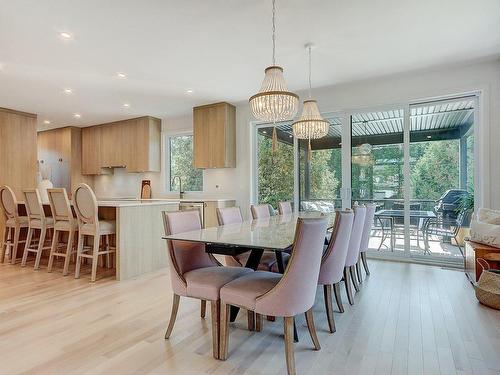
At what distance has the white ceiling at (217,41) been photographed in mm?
2758

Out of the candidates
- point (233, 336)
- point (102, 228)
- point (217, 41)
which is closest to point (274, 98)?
point (217, 41)

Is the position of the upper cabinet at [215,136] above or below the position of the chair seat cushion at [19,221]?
above

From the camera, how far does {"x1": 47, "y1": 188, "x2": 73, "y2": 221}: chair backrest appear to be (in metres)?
3.94

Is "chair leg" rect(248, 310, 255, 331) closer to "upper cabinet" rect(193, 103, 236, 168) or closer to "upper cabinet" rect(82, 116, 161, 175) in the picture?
"upper cabinet" rect(193, 103, 236, 168)

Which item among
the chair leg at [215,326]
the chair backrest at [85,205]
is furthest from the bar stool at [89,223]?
the chair leg at [215,326]

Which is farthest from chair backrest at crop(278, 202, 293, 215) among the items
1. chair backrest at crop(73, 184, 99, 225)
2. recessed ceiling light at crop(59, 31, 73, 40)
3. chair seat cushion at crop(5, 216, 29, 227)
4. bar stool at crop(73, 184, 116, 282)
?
chair seat cushion at crop(5, 216, 29, 227)

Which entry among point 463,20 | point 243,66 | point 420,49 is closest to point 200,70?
point 243,66

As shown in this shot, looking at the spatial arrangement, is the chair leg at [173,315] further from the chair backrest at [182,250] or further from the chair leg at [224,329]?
the chair leg at [224,329]

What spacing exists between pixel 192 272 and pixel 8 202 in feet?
13.3

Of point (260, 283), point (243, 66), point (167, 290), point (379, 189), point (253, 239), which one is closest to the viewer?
point (260, 283)

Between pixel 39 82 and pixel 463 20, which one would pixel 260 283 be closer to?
pixel 463 20

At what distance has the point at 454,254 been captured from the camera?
173 inches

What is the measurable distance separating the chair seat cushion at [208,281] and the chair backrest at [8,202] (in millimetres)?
3826

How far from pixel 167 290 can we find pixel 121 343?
1.16m
